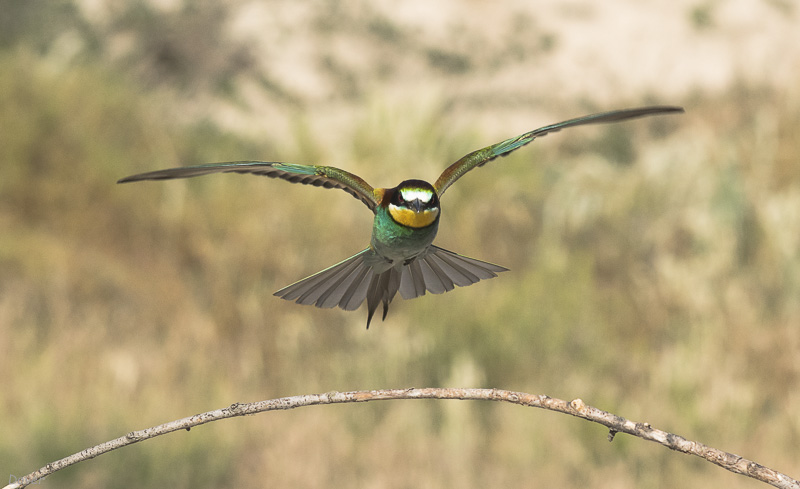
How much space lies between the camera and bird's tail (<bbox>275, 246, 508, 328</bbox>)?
66.5 inches

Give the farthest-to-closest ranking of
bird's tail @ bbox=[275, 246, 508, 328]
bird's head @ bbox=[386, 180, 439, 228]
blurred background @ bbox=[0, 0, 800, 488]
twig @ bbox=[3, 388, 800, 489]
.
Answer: blurred background @ bbox=[0, 0, 800, 488]
bird's tail @ bbox=[275, 246, 508, 328]
bird's head @ bbox=[386, 180, 439, 228]
twig @ bbox=[3, 388, 800, 489]

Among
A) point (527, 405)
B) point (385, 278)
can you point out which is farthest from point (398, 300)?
point (527, 405)

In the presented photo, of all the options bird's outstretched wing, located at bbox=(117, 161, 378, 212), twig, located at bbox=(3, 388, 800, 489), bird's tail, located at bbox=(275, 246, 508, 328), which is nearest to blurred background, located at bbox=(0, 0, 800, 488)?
bird's tail, located at bbox=(275, 246, 508, 328)

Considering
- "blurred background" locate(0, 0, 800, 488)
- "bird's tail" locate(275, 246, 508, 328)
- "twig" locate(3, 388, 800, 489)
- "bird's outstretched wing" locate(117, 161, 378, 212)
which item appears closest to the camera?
"twig" locate(3, 388, 800, 489)

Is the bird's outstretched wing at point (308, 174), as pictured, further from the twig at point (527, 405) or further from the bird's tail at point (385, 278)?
the twig at point (527, 405)

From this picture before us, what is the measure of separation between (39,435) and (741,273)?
11.5ft

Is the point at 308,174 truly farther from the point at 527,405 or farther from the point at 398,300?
the point at 398,300

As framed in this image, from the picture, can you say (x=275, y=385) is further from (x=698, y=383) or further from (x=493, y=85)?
(x=493, y=85)

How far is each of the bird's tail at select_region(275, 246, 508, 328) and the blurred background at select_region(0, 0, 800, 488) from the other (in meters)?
2.00

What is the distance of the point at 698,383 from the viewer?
404 centimetres

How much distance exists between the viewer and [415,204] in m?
1.44

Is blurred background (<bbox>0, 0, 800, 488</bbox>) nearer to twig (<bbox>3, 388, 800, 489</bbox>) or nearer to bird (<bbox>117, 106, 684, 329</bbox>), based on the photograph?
bird (<bbox>117, 106, 684, 329</bbox>)

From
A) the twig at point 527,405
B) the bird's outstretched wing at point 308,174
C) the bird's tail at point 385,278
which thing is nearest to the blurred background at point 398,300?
the bird's tail at point 385,278

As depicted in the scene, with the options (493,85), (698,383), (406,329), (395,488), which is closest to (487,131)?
(493,85)
